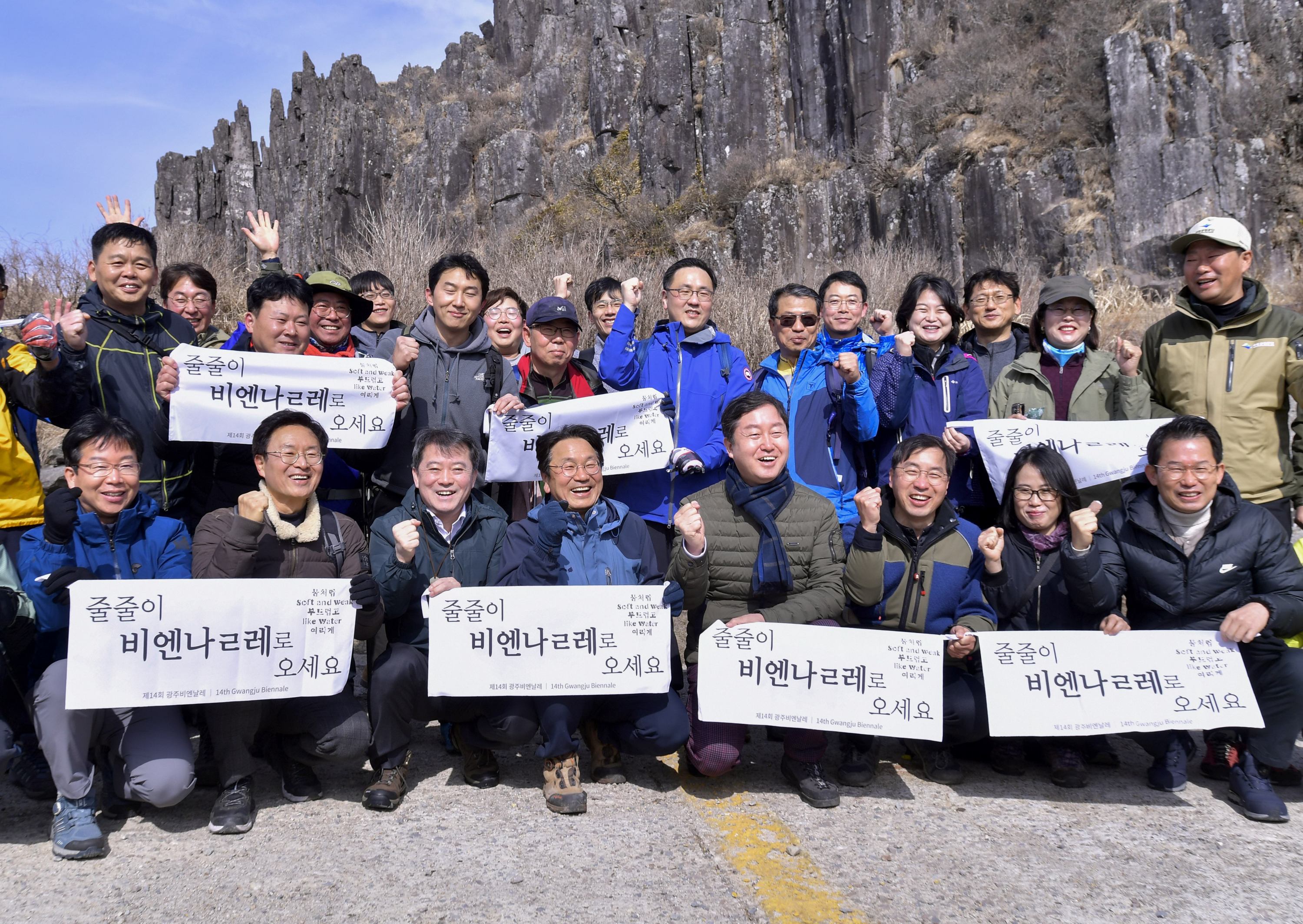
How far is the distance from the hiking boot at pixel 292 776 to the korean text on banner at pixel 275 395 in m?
1.70

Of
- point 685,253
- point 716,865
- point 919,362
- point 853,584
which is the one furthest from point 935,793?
point 685,253

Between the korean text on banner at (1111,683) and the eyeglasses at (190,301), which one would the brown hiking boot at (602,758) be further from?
the eyeglasses at (190,301)

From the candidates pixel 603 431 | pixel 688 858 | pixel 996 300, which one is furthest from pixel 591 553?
pixel 996 300

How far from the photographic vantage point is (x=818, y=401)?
5516mm

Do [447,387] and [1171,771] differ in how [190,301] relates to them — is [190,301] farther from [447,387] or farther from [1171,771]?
[1171,771]

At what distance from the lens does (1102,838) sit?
3.92 metres

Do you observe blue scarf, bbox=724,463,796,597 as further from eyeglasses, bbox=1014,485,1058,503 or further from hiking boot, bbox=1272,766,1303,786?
hiking boot, bbox=1272,766,1303,786

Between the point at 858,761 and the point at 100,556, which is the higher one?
the point at 100,556

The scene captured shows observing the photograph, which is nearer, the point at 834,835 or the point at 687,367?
the point at 834,835

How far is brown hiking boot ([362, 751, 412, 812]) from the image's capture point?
166 inches

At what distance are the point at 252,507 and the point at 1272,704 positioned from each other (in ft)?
16.1

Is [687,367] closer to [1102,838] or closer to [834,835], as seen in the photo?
[834,835]

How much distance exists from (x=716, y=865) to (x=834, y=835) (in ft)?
2.01

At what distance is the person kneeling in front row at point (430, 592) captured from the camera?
4340mm
